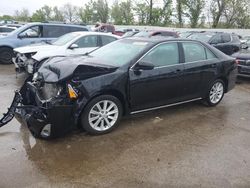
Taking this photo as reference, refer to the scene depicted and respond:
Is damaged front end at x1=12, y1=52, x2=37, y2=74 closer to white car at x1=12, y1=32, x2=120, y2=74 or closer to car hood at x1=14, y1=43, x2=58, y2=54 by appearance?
white car at x1=12, y1=32, x2=120, y2=74

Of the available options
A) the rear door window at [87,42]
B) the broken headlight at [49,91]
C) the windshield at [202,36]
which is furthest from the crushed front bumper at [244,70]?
the broken headlight at [49,91]

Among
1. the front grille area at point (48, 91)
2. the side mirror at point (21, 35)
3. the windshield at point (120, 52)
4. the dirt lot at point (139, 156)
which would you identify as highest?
the side mirror at point (21, 35)

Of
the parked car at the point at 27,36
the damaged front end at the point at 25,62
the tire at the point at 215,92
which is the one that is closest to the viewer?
the tire at the point at 215,92

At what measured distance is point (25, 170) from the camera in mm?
3465

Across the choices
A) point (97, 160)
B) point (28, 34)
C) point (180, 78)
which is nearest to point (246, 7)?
point (28, 34)

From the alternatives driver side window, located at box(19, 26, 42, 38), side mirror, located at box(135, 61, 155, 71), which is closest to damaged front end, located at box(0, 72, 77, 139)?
side mirror, located at box(135, 61, 155, 71)

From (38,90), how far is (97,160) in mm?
1518

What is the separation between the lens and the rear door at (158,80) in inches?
190

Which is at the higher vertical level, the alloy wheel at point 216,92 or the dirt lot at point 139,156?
the alloy wheel at point 216,92

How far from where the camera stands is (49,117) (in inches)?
156

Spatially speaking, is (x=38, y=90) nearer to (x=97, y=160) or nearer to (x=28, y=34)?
(x=97, y=160)

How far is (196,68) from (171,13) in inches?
1803

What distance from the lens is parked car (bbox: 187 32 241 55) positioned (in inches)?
503

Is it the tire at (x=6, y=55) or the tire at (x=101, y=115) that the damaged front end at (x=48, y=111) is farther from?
the tire at (x=6, y=55)
